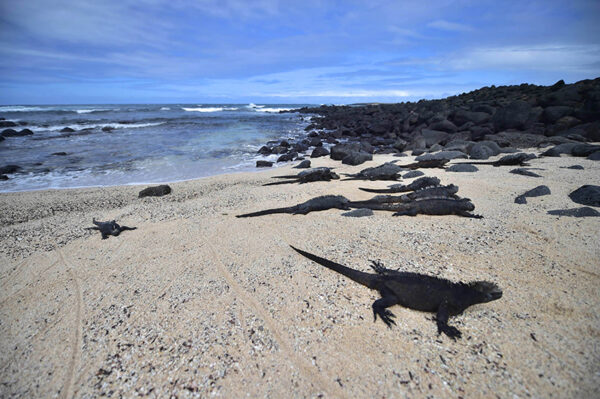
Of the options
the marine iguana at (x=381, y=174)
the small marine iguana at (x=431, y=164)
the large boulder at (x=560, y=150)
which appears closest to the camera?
the marine iguana at (x=381, y=174)

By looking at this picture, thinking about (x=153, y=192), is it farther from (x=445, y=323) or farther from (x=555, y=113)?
(x=555, y=113)

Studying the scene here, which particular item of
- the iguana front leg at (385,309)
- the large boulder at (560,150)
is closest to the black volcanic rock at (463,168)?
the large boulder at (560,150)

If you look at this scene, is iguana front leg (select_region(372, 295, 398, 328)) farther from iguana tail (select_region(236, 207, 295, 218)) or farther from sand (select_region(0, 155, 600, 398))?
iguana tail (select_region(236, 207, 295, 218))

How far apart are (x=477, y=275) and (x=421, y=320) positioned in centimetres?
115

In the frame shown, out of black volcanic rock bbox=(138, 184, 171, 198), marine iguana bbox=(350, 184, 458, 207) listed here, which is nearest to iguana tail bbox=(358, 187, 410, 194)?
marine iguana bbox=(350, 184, 458, 207)

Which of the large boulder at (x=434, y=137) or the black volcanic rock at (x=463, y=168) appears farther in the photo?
the large boulder at (x=434, y=137)

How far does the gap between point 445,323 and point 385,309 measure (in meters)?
0.58

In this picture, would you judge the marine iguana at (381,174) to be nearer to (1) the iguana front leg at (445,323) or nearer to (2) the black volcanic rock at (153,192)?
(2) the black volcanic rock at (153,192)

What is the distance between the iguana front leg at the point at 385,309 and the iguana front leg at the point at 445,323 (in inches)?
16.9

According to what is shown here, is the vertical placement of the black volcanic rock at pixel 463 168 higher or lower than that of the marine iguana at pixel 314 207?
higher

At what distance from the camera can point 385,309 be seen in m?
2.89

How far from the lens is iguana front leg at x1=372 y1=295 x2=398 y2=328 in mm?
2756

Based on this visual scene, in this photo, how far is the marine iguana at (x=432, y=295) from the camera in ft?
9.04

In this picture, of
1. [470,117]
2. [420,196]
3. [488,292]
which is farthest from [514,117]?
[488,292]
